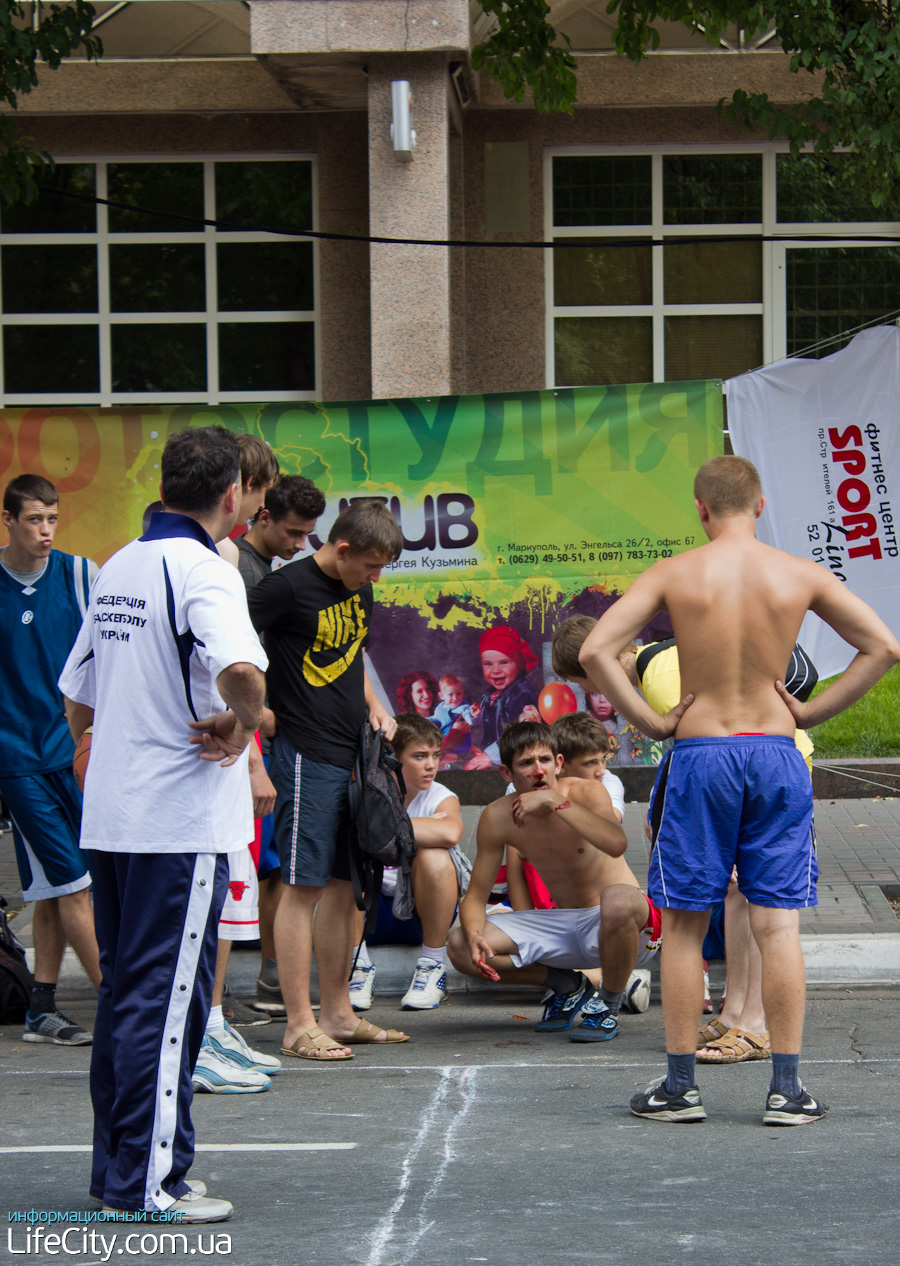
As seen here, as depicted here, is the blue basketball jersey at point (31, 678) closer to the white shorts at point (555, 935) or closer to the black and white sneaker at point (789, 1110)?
the white shorts at point (555, 935)

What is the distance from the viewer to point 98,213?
13.5 metres

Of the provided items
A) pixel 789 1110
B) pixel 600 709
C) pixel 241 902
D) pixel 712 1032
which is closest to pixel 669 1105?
pixel 789 1110

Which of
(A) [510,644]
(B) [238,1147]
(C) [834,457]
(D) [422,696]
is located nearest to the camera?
(B) [238,1147]

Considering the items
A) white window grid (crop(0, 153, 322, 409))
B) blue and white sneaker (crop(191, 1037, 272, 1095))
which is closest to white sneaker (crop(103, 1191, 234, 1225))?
blue and white sneaker (crop(191, 1037, 272, 1095))

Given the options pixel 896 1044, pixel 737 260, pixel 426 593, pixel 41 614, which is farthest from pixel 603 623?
pixel 737 260

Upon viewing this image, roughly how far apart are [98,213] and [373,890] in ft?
31.9

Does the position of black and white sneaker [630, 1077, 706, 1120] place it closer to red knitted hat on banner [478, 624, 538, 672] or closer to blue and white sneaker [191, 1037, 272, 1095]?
blue and white sneaker [191, 1037, 272, 1095]

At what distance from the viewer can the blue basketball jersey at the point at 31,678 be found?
19.1ft

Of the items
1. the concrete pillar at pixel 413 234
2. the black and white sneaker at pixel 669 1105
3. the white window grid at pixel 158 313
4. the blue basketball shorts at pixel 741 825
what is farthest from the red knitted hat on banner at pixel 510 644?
the white window grid at pixel 158 313

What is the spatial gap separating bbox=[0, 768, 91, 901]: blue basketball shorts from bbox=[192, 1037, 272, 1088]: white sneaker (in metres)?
1.11

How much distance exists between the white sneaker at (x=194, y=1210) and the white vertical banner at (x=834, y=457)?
572 cm

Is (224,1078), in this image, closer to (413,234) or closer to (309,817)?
(309,817)

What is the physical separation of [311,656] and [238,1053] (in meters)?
1.44

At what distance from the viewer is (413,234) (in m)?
11.2
